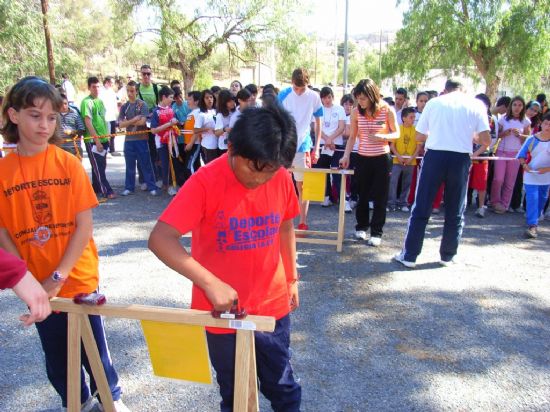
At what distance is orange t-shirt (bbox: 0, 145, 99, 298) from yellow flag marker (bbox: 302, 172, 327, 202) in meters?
3.44

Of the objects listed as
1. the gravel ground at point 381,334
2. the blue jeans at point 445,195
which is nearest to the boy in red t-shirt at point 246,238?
the gravel ground at point 381,334

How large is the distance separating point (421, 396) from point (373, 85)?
3500mm

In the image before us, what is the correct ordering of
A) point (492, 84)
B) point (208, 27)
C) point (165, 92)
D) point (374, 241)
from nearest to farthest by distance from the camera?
1. point (374, 241)
2. point (165, 92)
3. point (492, 84)
4. point (208, 27)

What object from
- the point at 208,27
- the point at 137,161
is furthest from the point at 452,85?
the point at 208,27

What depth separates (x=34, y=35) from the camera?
18.1 meters

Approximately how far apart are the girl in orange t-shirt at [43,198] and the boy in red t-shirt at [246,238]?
0.63m

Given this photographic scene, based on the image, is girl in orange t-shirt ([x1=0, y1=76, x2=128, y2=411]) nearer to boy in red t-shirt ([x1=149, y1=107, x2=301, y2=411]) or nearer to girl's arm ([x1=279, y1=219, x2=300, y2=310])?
boy in red t-shirt ([x1=149, y1=107, x2=301, y2=411])

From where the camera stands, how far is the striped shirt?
17.5 feet

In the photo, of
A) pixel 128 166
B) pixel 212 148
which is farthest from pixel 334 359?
pixel 128 166

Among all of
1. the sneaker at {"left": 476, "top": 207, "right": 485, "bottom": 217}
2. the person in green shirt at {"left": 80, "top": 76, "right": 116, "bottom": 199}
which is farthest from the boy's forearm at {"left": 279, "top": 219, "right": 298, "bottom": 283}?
the person in green shirt at {"left": 80, "top": 76, "right": 116, "bottom": 199}

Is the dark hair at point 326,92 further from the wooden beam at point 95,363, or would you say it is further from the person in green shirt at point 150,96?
the wooden beam at point 95,363

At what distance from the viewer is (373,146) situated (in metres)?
5.42

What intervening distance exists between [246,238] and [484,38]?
20.7 meters

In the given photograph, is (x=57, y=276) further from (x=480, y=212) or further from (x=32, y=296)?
(x=480, y=212)
